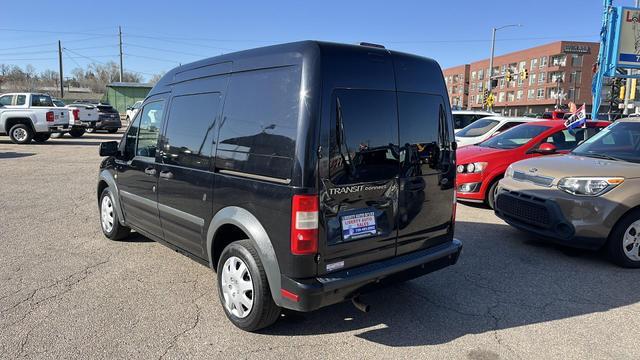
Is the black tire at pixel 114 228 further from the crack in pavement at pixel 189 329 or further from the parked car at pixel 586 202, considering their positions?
the parked car at pixel 586 202

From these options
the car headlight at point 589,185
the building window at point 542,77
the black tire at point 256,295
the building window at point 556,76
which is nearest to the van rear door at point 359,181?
the black tire at point 256,295

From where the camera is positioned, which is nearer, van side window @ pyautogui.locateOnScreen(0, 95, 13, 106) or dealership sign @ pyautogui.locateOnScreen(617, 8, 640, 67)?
dealership sign @ pyautogui.locateOnScreen(617, 8, 640, 67)

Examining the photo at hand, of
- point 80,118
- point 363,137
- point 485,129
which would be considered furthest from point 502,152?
point 80,118

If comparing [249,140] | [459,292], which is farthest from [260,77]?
[459,292]

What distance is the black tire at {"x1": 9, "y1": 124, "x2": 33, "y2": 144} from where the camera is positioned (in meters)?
18.3

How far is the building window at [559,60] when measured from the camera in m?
87.2

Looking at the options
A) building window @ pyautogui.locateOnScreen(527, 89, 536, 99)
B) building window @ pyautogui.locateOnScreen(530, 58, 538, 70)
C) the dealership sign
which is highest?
building window @ pyautogui.locateOnScreen(530, 58, 538, 70)

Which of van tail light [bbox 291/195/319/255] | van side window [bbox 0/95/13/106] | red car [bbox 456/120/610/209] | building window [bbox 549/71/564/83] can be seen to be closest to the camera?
van tail light [bbox 291/195/319/255]

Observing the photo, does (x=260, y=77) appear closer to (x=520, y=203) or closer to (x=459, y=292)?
(x=459, y=292)

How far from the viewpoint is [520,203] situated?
5.59 metres

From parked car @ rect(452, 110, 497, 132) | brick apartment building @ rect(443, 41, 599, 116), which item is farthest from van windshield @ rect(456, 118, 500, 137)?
brick apartment building @ rect(443, 41, 599, 116)

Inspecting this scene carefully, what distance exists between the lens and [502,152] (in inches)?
311

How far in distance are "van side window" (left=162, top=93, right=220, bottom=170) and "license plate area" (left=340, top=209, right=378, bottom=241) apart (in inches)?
51.8

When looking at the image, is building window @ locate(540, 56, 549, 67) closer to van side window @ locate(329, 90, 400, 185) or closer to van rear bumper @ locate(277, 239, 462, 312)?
van rear bumper @ locate(277, 239, 462, 312)
